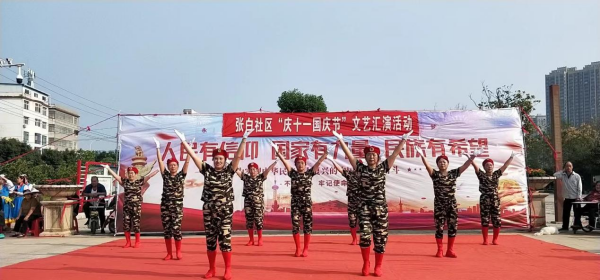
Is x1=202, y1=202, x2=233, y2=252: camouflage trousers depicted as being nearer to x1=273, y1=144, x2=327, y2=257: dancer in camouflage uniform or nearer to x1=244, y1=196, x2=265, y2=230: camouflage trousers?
x1=273, y1=144, x2=327, y2=257: dancer in camouflage uniform

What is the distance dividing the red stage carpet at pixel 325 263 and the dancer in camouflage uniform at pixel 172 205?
32 cm

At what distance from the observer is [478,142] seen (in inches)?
374

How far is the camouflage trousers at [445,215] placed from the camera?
6344 millimetres

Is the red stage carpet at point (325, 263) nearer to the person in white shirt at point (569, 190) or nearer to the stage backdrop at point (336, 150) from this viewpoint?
the stage backdrop at point (336, 150)

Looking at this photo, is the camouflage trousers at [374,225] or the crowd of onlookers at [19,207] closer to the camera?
the camouflage trousers at [374,225]

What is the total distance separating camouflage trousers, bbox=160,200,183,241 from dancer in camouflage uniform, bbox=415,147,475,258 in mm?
3609

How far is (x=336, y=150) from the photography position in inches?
380

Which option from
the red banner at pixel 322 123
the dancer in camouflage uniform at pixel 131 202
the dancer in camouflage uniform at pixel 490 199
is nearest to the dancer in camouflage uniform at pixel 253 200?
the dancer in camouflage uniform at pixel 131 202

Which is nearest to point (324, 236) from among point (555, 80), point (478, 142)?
point (478, 142)

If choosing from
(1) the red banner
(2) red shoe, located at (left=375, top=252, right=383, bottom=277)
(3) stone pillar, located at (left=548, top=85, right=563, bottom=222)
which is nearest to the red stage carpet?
(2) red shoe, located at (left=375, top=252, right=383, bottom=277)

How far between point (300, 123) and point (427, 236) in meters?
3.58

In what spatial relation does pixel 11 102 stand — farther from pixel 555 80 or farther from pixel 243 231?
pixel 555 80

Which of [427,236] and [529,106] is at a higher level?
[529,106]

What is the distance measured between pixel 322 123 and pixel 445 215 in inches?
157
